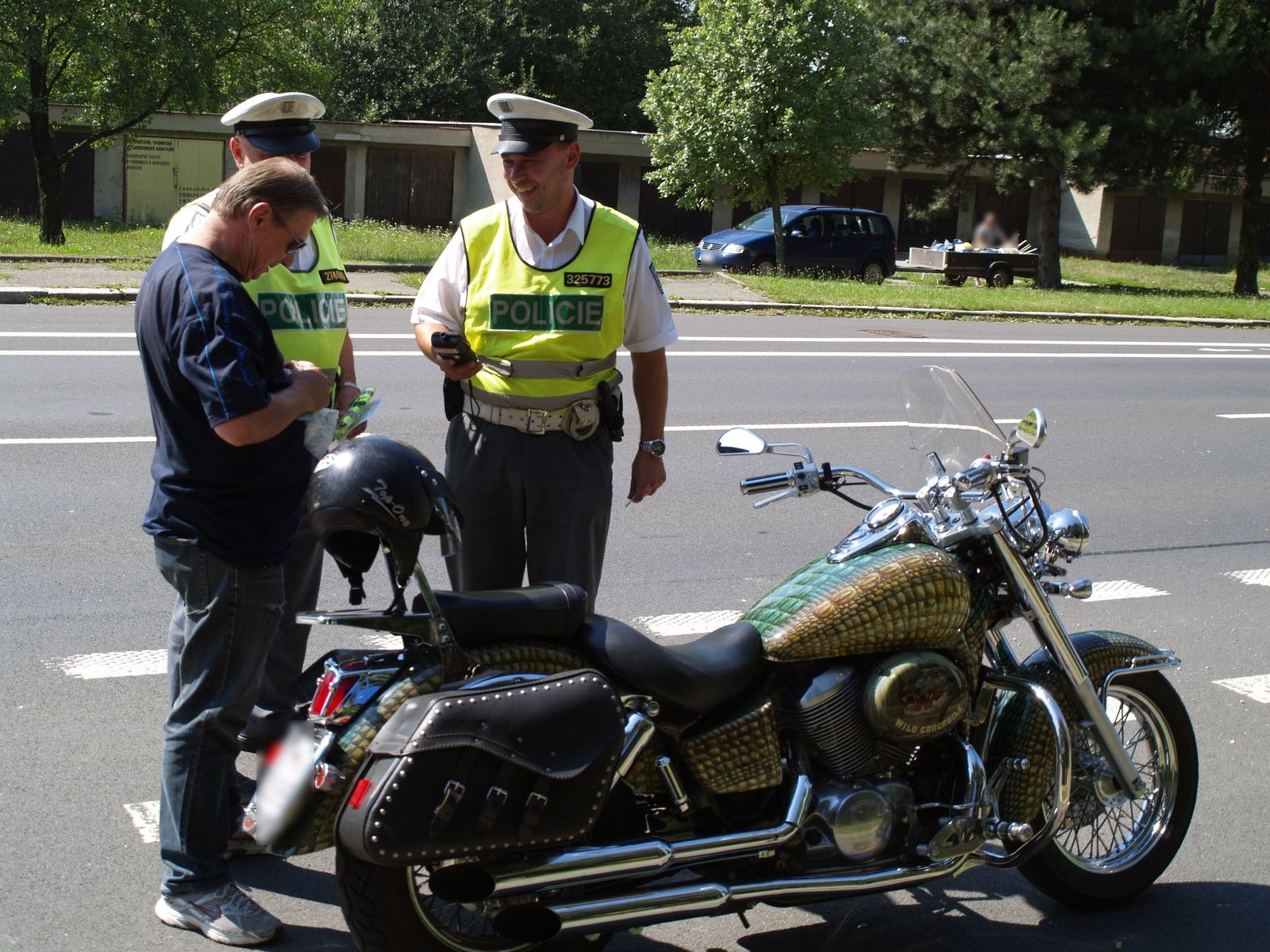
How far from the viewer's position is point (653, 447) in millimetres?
4227

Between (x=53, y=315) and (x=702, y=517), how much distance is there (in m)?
9.34

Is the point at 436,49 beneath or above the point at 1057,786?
above

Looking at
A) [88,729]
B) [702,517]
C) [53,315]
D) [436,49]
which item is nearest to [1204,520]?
[702,517]

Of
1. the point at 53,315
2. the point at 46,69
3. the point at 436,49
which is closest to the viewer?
the point at 53,315

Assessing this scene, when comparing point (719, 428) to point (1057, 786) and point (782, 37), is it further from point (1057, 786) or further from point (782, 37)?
point (782, 37)

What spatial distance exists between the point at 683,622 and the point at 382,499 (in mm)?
3263

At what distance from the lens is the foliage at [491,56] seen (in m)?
39.3

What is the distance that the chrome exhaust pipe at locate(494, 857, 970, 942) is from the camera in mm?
2742

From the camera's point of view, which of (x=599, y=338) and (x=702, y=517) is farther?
(x=702, y=517)

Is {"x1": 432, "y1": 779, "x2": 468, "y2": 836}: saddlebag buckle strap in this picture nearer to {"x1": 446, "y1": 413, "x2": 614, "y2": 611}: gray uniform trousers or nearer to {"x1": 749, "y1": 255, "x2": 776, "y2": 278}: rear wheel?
{"x1": 446, "y1": 413, "x2": 614, "y2": 611}: gray uniform trousers

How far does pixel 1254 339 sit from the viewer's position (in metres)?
19.6

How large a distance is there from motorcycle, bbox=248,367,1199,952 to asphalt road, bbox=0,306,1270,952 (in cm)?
37

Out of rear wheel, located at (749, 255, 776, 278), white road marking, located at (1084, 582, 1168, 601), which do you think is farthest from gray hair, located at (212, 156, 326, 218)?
rear wheel, located at (749, 255, 776, 278)

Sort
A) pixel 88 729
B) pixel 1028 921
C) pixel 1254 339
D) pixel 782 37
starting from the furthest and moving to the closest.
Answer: pixel 782 37, pixel 1254 339, pixel 88 729, pixel 1028 921
